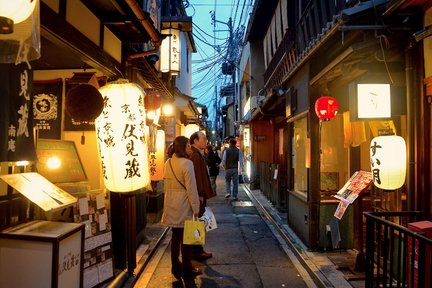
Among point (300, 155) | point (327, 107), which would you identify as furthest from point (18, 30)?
point (300, 155)

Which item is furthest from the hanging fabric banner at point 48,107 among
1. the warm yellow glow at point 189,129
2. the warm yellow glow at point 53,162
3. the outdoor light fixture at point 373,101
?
the warm yellow glow at point 189,129

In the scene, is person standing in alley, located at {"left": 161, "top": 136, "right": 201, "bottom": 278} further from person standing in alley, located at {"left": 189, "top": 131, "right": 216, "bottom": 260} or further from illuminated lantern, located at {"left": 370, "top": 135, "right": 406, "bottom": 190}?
illuminated lantern, located at {"left": 370, "top": 135, "right": 406, "bottom": 190}

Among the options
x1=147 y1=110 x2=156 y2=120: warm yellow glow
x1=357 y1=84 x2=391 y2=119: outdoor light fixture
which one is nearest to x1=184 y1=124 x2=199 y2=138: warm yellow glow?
x1=147 y1=110 x2=156 y2=120: warm yellow glow

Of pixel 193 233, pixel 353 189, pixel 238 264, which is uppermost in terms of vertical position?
pixel 353 189

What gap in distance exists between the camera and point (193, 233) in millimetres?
7172

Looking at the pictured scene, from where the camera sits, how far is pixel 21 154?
13.4ft

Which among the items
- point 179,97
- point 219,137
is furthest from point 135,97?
point 219,137

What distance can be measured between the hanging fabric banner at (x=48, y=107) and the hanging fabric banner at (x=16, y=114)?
12.2 feet

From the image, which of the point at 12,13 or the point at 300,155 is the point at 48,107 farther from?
the point at 300,155

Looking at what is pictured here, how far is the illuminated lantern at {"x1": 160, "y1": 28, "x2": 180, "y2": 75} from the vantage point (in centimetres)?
1465

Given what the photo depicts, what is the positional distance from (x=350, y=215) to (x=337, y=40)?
4384mm

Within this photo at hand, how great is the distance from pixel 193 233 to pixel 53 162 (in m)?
2.88

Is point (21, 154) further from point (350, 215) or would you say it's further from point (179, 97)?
point (179, 97)

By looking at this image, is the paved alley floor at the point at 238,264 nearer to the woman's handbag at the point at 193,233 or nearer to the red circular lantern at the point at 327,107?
the woman's handbag at the point at 193,233
